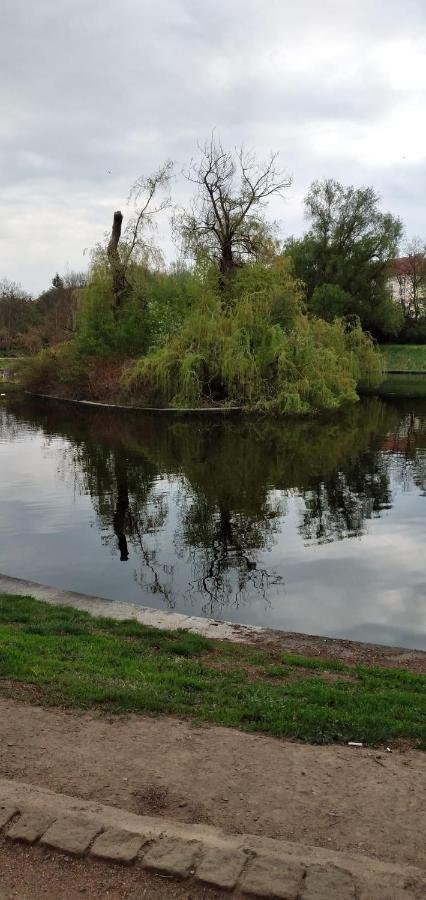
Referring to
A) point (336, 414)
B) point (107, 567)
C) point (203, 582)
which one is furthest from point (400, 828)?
point (336, 414)

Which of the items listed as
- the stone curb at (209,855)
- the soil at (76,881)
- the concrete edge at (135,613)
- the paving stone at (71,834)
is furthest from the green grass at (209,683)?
the soil at (76,881)

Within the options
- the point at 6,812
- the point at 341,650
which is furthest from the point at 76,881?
the point at 341,650

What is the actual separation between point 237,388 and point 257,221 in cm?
1149

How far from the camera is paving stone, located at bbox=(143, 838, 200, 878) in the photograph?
3.49 metres

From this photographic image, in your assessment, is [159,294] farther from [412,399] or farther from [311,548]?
[311,548]

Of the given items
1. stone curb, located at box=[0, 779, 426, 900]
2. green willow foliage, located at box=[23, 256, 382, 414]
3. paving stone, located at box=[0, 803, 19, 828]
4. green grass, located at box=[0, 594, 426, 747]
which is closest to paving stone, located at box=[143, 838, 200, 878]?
stone curb, located at box=[0, 779, 426, 900]

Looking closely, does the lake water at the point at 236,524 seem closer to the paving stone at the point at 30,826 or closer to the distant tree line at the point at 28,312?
the paving stone at the point at 30,826

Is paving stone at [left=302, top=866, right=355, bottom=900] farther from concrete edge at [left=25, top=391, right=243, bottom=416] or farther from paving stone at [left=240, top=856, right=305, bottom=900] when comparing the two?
concrete edge at [left=25, top=391, right=243, bottom=416]

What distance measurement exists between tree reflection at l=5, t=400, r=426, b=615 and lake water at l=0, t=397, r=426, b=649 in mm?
50

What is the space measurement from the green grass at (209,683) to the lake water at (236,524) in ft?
6.33

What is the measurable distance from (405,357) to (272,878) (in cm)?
6871

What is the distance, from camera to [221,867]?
3490 millimetres

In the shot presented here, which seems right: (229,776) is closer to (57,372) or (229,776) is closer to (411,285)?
(57,372)

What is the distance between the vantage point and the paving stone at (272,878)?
3.33 meters
